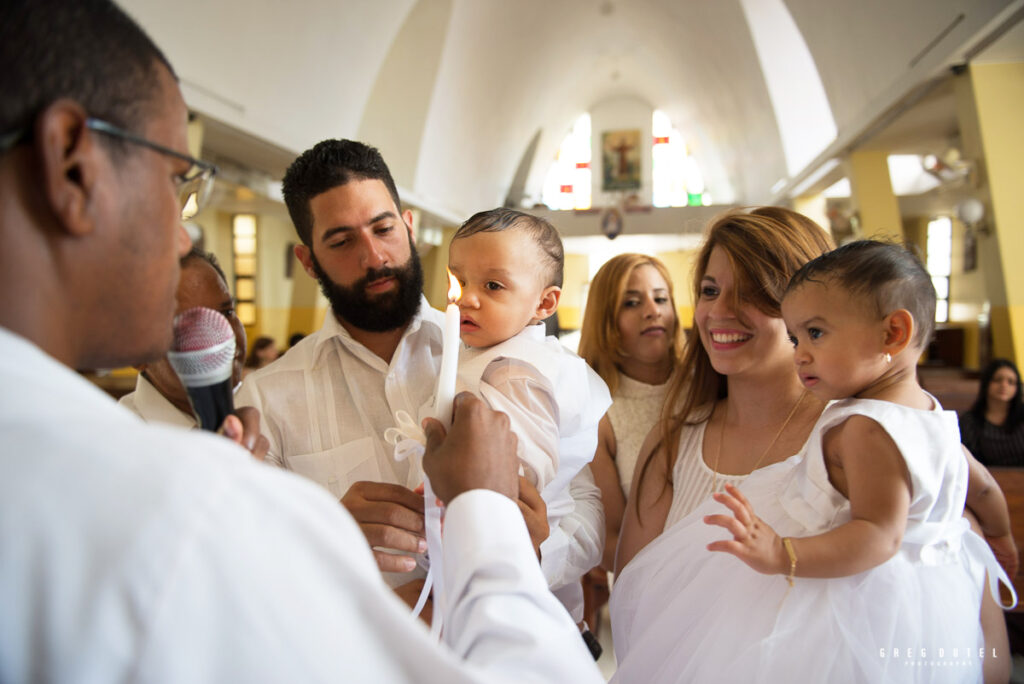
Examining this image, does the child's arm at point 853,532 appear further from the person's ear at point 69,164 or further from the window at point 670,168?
the window at point 670,168

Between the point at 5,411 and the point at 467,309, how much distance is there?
1084 millimetres

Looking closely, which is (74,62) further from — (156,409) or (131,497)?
(156,409)

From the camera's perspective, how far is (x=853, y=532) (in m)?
1.23

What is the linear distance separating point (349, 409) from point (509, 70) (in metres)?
16.5

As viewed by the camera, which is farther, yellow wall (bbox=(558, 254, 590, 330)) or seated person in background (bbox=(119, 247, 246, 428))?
yellow wall (bbox=(558, 254, 590, 330))

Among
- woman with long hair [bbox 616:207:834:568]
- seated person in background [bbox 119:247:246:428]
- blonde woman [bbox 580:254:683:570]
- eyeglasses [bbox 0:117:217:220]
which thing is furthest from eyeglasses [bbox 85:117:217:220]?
blonde woman [bbox 580:254:683:570]

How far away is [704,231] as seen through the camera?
6.26ft

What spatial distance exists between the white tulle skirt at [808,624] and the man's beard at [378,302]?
3.02 feet

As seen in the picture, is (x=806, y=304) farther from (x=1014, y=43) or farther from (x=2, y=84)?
(x=1014, y=43)

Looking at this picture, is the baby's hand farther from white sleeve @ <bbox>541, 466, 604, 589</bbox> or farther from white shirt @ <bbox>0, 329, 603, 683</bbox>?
white shirt @ <bbox>0, 329, 603, 683</bbox>

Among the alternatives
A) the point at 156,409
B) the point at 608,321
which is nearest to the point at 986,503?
the point at 608,321

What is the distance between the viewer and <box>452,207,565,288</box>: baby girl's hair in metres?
1.62

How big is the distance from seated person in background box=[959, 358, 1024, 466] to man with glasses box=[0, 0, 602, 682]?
525 centimetres

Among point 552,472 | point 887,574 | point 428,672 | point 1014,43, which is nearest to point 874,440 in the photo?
point 887,574
